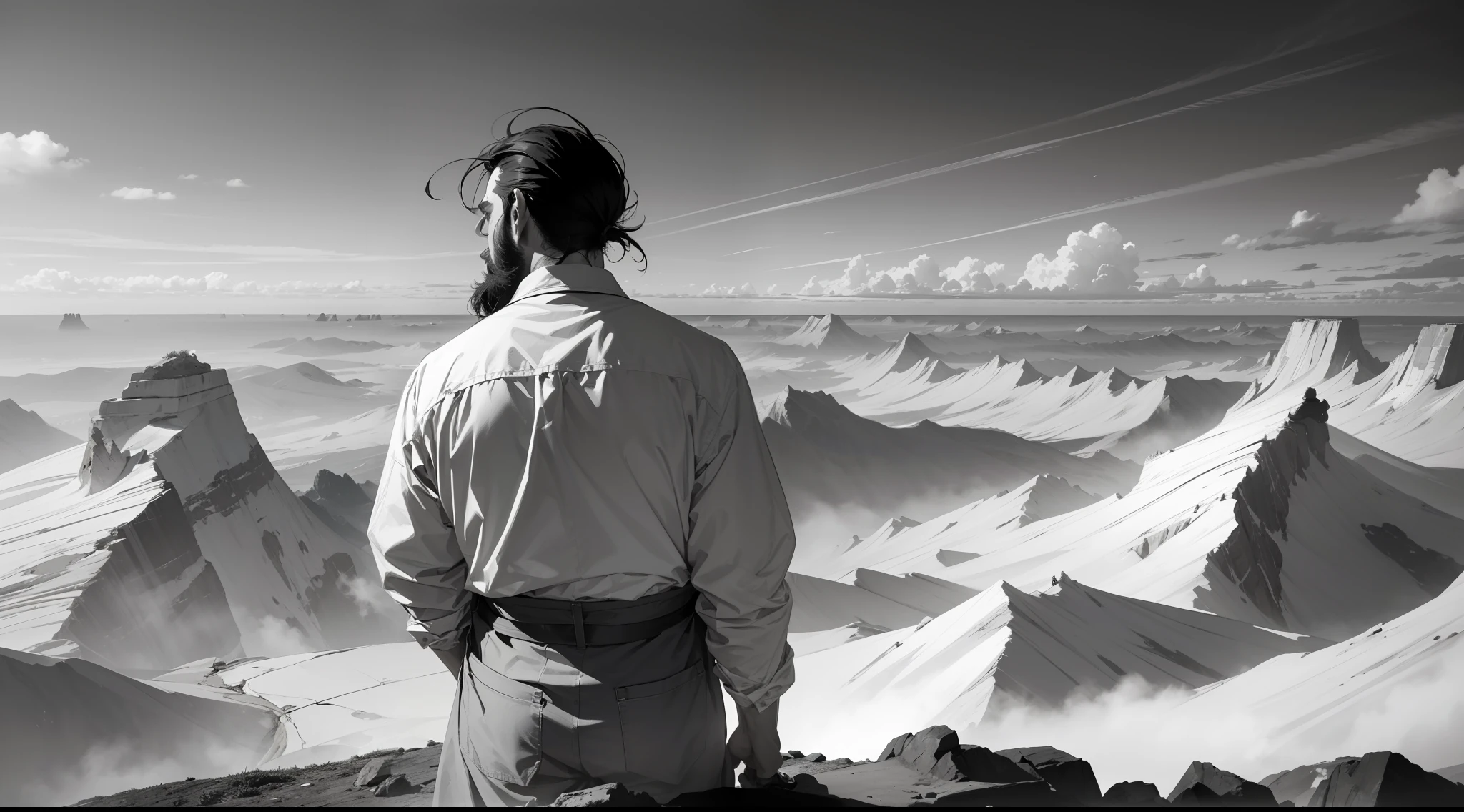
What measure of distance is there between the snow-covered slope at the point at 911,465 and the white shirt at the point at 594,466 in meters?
19.4

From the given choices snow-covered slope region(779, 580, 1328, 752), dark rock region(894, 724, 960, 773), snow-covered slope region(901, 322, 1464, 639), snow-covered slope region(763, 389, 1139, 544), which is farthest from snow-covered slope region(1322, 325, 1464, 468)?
dark rock region(894, 724, 960, 773)

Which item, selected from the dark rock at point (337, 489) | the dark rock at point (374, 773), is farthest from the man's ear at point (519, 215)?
the dark rock at point (337, 489)

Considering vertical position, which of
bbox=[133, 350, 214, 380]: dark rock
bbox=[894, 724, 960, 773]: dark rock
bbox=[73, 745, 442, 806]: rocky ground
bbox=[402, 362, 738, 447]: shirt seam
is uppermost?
bbox=[402, 362, 738, 447]: shirt seam

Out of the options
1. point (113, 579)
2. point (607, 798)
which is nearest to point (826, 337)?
point (113, 579)

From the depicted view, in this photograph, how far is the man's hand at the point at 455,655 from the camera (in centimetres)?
116

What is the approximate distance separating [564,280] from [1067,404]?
20.6 m

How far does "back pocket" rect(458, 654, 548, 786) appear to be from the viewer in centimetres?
97

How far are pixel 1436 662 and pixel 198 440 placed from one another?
693 inches

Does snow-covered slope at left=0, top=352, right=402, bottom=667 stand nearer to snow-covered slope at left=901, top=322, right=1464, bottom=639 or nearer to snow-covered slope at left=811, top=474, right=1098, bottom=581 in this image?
snow-covered slope at left=811, top=474, right=1098, bottom=581

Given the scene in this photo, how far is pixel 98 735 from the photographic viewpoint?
17.5ft

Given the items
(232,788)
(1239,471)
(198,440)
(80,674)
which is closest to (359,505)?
(198,440)

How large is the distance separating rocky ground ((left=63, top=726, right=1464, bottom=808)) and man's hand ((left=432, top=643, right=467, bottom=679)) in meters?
0.39

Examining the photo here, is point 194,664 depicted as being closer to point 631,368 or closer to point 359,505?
point 631,368

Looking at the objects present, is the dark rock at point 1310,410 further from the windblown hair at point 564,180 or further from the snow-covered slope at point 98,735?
the snow-covered slope at point 98,735
